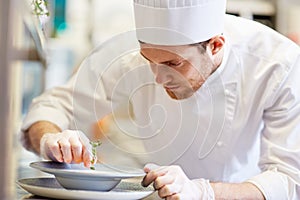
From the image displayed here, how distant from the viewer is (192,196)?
3.79 ft

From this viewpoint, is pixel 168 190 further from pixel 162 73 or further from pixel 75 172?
pixel 162 73

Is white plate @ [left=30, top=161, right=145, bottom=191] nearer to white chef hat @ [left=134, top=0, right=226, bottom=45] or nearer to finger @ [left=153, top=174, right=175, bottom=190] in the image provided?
finger @ [left=153, top=174, right=175, bottom=190]

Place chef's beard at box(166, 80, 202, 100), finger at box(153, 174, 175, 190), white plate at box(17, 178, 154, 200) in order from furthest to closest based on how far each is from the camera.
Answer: chef's beard at box(166, 80, 202, 100) < finger at box(153, 174, 175, 190) < white plate at box(17, 178, 154, 200)

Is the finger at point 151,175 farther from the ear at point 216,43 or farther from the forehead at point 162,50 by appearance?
the ear at point 216,43

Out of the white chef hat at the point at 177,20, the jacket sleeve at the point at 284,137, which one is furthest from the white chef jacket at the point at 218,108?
the white chef hat at the point at 177,20

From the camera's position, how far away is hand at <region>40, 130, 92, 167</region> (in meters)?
1.15

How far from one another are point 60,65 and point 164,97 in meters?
2.54

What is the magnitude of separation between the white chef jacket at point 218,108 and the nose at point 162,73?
13 centimetres

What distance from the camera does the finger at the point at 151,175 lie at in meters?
1.12

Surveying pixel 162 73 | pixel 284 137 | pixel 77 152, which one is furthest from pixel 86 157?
pixel 284 137

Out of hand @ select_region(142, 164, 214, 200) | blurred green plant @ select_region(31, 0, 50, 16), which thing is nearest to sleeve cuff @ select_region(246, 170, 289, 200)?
hand @ select_region(142, 164, 214, 200)

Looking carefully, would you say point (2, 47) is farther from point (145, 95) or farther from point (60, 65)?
point (60, 65)

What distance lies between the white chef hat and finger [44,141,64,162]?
33 centimetres

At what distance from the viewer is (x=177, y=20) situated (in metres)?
1.42
